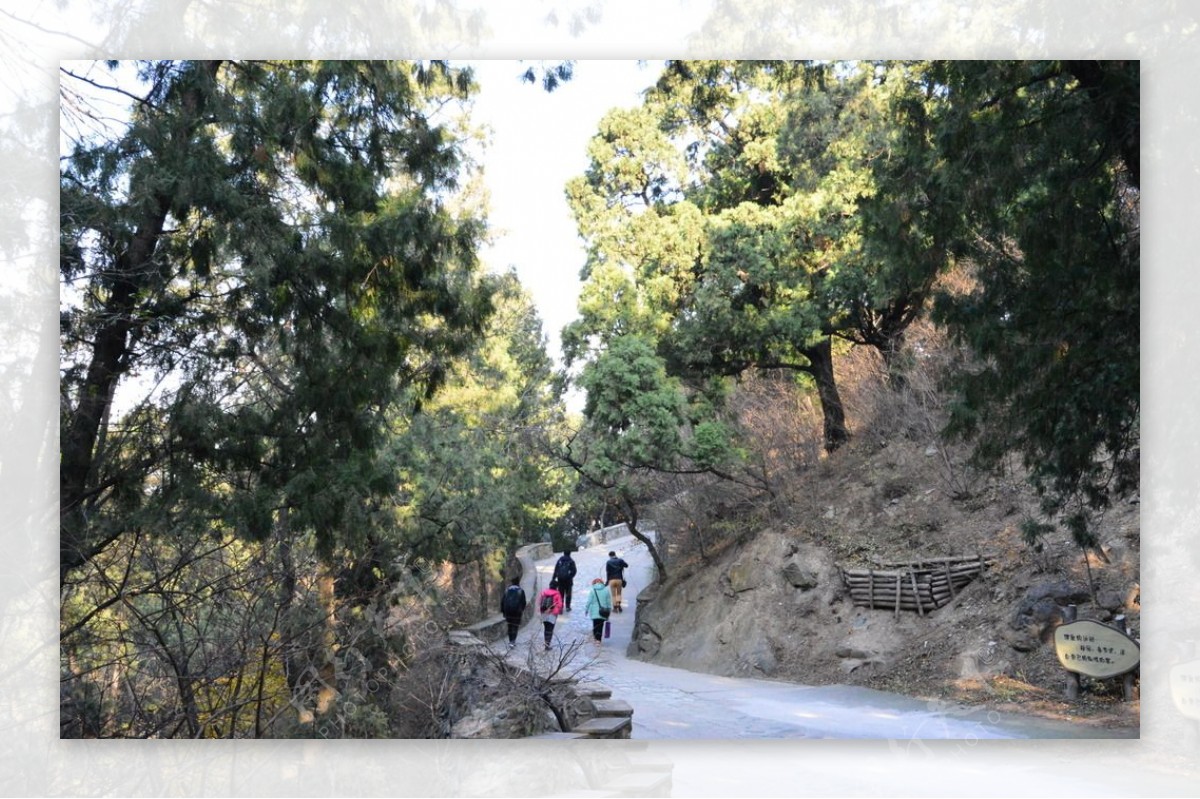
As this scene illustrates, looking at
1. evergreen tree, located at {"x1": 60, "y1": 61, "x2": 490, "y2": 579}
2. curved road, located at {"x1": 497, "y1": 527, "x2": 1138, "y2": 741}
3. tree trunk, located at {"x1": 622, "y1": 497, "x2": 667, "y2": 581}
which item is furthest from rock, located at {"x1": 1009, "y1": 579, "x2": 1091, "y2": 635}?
evergreen tree, located at {"x1": 60, "y1": 61, "x2": 490, "y2": 579}

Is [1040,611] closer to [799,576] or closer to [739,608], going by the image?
[799,576]

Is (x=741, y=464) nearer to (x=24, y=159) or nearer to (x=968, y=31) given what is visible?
(x=968, y=31)

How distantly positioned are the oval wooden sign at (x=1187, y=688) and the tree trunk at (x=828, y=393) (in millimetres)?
1912

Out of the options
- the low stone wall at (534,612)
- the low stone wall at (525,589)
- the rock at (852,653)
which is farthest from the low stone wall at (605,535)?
the rock at (852,653)

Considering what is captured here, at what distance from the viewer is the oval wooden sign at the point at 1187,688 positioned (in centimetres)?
493

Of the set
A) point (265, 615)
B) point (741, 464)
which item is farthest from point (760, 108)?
point (265, 615)

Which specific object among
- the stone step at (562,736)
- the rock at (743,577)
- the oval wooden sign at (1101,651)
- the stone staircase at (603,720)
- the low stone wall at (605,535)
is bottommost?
the stone step at (562,736)

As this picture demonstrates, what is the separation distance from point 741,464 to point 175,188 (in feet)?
10.0

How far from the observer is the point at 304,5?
16.8 feet

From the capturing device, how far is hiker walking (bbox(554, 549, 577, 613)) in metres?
5.26

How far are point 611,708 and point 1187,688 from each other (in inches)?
107

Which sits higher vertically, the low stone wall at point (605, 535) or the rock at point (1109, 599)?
the low stone wall at point (605, 535)

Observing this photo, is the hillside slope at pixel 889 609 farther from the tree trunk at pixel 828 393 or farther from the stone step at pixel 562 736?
the stone step at pixel 562 736

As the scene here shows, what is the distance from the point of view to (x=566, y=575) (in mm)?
5281
